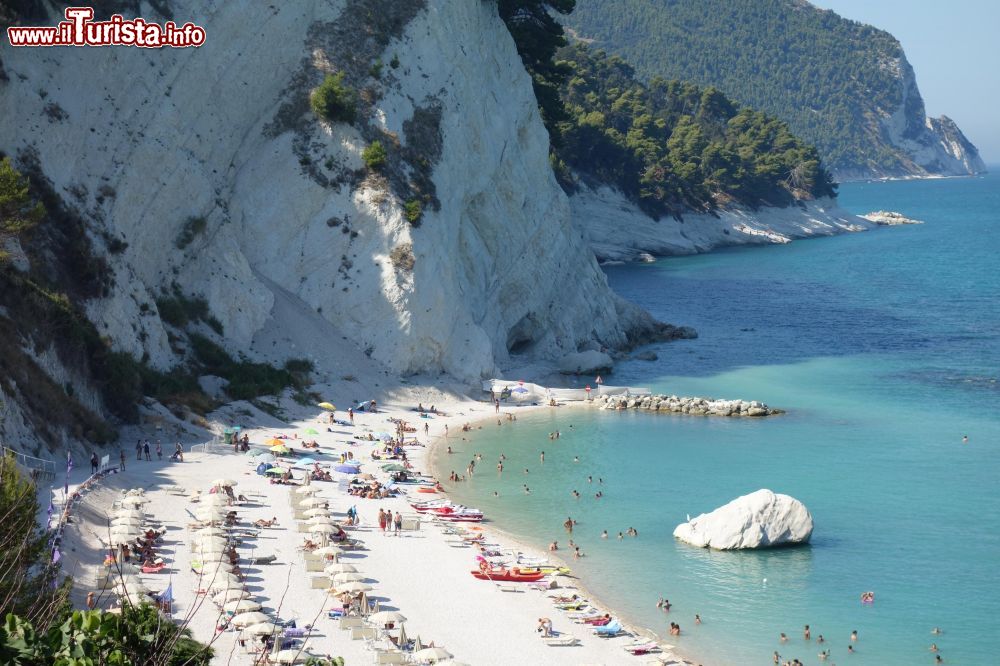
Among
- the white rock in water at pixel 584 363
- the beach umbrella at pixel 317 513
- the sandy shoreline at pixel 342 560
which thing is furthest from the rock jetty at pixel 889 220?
the beach umbrella at pixel 317 513

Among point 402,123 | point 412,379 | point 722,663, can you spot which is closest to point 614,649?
point 722,663

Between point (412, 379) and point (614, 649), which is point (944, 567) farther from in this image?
point (412, 379)

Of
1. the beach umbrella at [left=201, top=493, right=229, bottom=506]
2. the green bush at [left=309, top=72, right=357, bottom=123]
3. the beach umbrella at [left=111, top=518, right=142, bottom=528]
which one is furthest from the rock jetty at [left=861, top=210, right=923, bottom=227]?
the beach umbrella at [left=111, top=518, right=142, bottom=528]

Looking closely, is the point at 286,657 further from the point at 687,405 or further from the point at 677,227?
the point at 677,227

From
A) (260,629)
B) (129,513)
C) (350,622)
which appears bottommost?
(350,622)

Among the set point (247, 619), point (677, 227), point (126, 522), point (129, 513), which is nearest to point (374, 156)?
point (129, 513)

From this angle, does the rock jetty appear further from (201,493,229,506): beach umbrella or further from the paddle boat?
(201,493,229,506): beach umbrella

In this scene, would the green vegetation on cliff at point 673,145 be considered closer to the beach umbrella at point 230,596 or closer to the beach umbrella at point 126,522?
the beach umbrella at point 126,522
